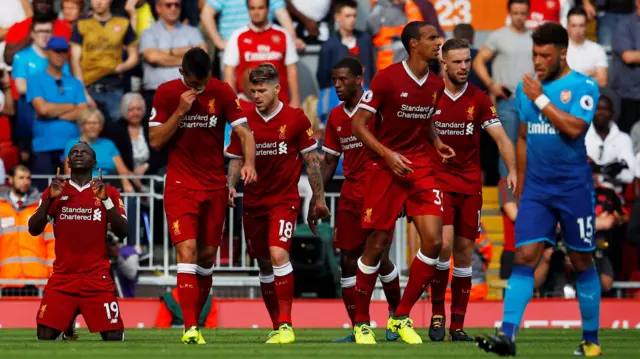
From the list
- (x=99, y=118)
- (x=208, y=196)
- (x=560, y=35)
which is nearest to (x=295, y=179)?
(x=208, y=196)

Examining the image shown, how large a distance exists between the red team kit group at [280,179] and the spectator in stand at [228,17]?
6910 millimetres

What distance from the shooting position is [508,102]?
20.7 metres

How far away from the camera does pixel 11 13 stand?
70.0ft

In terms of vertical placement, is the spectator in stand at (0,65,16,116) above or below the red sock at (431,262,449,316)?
above

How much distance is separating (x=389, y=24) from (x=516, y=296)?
11.0 metres

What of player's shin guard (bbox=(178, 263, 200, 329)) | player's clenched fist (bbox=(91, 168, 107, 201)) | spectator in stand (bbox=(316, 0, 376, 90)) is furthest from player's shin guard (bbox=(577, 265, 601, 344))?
spectator in stand (bbox=(316, 0, 376, 90))

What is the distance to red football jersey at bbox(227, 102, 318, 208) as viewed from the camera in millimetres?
13945

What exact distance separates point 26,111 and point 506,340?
37.7ft

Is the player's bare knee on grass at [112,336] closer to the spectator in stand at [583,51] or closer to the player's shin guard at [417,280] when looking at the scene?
the player's shin guard at [417,280]

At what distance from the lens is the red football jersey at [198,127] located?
42.4 ft

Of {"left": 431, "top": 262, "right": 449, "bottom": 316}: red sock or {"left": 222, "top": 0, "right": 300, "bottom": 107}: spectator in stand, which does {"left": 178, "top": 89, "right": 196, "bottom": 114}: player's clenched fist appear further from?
{"left": 222, "top": 0, "right": 300, "bottom": 107}: spectator in stand

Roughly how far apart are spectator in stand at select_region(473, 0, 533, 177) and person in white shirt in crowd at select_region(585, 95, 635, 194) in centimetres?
115

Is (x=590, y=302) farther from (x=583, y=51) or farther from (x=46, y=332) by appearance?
(x=583, y=51)

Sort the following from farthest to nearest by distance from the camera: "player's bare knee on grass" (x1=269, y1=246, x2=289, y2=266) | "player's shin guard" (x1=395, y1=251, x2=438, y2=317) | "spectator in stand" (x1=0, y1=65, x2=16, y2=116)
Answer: "spectator in stand" (x1=0, y1=65, x2=16, y2=116) → "player's bare knee on grass" (x1=269, y1=246, x2=289, y2=266) → "player's shin guard" (x1=395, y1=251, x2=438, y2=317)
